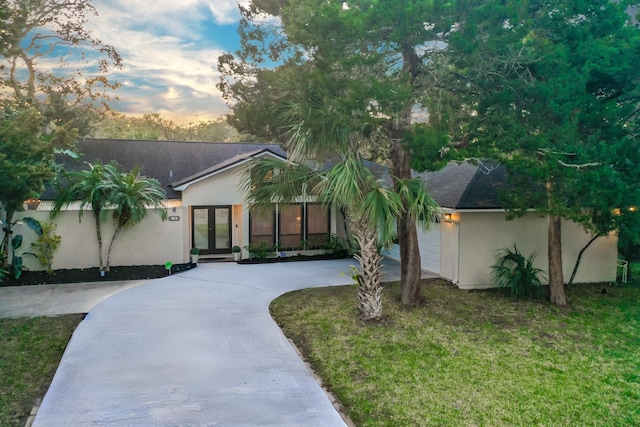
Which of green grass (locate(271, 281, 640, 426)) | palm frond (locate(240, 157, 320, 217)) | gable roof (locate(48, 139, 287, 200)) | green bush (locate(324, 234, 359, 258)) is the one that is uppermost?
gable roof (locate(48, 139, 287, 200))

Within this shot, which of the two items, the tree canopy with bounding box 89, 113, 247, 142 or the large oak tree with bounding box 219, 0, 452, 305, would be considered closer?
the large oak tree with bounding box 219, 0, 452, 305

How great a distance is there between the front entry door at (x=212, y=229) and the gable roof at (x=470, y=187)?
7.58 m

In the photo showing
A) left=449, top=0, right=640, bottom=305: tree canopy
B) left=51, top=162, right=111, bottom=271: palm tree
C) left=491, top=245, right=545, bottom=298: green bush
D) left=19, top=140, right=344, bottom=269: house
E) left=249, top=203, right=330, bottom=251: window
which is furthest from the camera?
left=249, top=203, right=330, bottom=251: window

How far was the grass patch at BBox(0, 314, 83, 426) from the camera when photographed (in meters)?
5.81

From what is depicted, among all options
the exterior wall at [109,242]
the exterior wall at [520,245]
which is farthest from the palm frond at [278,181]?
the exterior wall at [109,242]

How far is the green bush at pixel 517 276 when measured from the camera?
39.5ft

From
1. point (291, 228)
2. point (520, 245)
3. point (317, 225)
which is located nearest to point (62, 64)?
point (291, 228)

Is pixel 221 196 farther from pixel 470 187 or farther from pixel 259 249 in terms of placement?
pixel 470 187

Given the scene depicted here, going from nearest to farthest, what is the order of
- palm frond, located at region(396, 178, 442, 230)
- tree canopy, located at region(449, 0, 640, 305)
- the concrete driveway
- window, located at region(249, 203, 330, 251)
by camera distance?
the concrete driveway, palm frond, located at region(396, 178, 442, 230), tree canopy, located at region(449, 0, 640, 305), window, located at region(249, 203, 330, 251)

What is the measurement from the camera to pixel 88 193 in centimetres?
1354

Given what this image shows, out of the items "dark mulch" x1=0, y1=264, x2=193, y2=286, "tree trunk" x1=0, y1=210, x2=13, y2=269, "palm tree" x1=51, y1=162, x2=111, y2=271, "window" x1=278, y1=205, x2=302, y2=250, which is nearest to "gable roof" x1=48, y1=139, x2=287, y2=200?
"window" x1=278, y1=205, x2=302, y2=250

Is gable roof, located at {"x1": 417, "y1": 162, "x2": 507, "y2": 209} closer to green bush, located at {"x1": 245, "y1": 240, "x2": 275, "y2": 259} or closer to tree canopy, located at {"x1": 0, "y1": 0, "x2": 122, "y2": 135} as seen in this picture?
green bush, located at {"x1": 245, "y1": 240, "x2": 275, "y2": 259}

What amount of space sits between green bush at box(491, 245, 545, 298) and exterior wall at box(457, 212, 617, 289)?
0.93 ft

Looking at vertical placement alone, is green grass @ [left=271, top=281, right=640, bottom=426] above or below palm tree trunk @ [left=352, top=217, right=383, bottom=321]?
below
